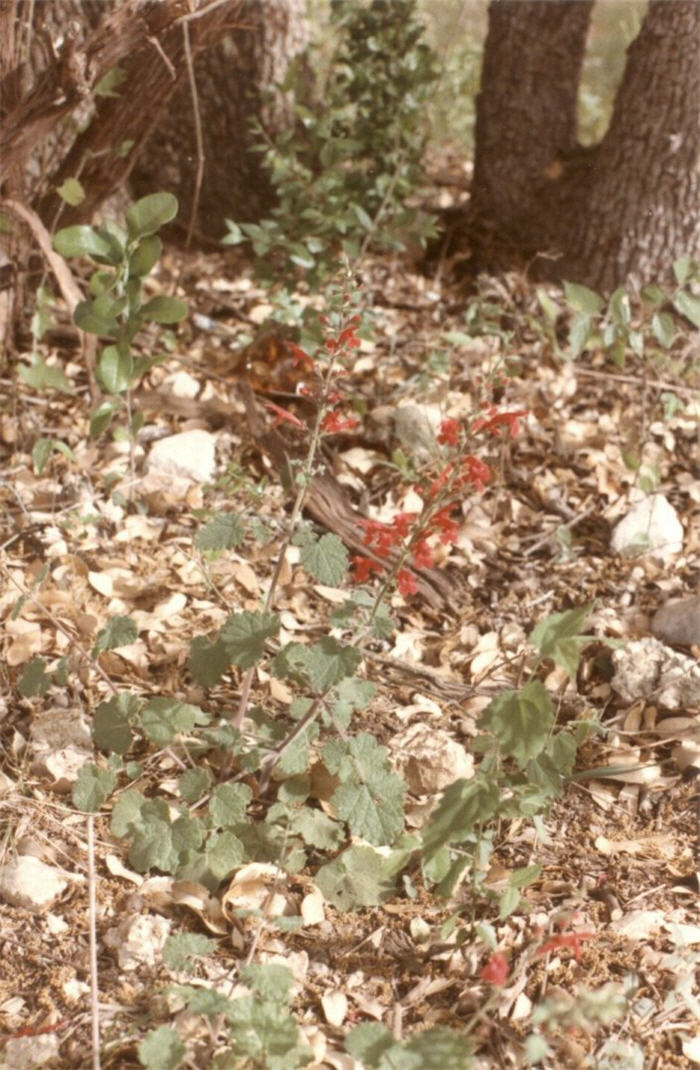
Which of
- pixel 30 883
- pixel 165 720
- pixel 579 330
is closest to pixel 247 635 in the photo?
pixel 165 720

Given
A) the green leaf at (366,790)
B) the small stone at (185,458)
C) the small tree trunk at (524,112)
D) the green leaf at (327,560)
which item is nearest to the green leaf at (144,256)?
the small stone at (185,458)

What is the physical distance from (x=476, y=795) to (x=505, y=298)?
86.0 inches

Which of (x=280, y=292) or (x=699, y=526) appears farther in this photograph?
(x=280, y=292)

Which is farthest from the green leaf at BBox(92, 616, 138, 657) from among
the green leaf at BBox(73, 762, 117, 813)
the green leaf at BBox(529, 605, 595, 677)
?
the green leaf at BBox(529, 605, 595, 677)

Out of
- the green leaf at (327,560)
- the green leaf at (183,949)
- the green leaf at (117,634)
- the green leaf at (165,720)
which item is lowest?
the green leaf at (183,949)

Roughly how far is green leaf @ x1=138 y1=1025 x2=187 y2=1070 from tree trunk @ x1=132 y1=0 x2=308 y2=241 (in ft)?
8.49

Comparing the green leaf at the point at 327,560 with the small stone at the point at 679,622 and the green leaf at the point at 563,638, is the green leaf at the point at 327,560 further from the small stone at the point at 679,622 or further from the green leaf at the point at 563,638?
the small stone at the point at 679,622

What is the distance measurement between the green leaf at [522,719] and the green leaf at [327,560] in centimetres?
33

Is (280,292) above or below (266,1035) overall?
above

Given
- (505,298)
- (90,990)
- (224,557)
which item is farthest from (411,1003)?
(505,298)

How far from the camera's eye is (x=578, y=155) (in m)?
3.56

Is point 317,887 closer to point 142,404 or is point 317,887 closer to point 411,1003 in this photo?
point 411,1003

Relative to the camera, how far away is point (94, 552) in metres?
2.65

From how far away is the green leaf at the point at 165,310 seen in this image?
248 cm
